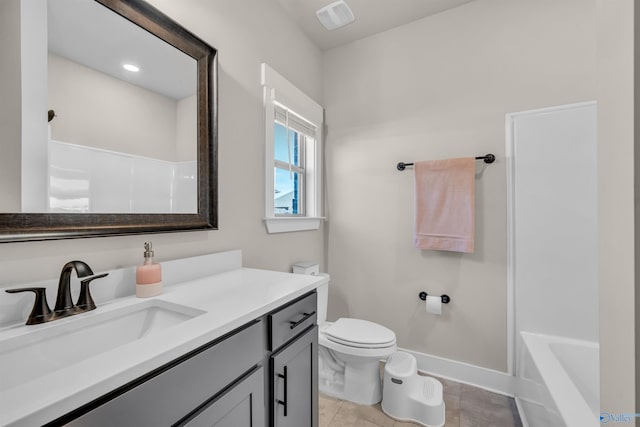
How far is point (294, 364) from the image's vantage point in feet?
3.38

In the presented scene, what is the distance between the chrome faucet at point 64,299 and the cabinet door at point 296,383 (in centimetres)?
59

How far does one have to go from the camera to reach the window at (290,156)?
1.79 metres

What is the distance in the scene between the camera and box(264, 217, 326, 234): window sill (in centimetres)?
179

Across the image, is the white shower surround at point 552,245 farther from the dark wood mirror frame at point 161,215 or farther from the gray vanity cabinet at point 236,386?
the dark wood mirror frame at point 161,215

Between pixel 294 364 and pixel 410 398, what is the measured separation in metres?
0.97

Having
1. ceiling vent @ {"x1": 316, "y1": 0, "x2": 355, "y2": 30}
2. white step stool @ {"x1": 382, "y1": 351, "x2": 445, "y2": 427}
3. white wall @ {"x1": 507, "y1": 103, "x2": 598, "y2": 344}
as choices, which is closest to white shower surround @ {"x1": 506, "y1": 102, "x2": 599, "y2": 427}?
white wall @ {"x1": 507, "y1": 103, "x2": 598, "y2": 344}

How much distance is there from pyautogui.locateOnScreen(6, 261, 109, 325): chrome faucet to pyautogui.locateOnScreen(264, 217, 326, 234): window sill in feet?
3.25

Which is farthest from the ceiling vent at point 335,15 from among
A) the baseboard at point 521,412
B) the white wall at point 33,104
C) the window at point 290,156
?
the baseboard at point 521,412

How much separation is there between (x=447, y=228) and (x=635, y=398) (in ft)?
5.14

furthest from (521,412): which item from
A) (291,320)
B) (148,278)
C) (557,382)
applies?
(148,278)

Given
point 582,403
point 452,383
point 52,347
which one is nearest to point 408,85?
point 582,403

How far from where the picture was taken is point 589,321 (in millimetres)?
1584

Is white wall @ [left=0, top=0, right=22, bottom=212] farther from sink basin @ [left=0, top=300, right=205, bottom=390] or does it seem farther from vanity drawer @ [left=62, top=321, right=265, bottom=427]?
vanity drawer @ [left=62, top=321, right=265, bottom=427]

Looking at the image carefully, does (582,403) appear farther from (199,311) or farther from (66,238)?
(66,238)
